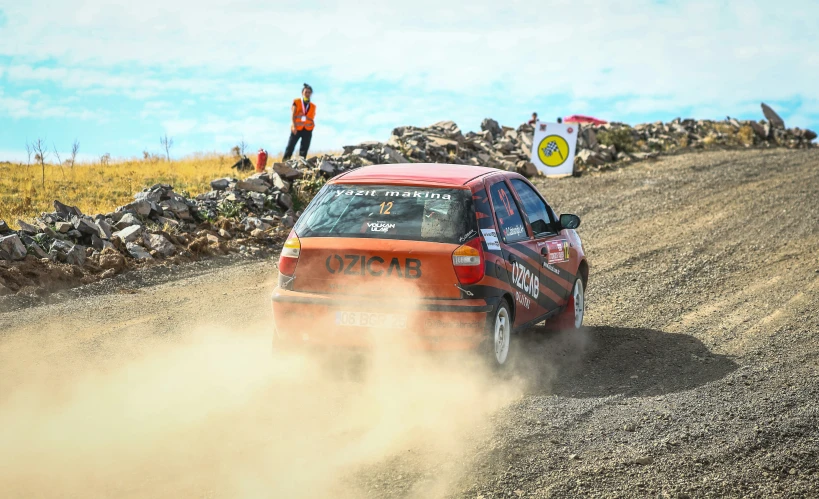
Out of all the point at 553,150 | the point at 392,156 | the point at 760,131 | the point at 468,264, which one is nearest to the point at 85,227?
the point at 468,264

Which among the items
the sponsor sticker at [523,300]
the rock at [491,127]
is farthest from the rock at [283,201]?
the rock at [491,127]

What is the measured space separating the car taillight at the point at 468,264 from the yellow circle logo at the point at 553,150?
18.8 m

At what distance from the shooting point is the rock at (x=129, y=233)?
13031mm

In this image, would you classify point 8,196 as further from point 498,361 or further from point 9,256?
point 498,361

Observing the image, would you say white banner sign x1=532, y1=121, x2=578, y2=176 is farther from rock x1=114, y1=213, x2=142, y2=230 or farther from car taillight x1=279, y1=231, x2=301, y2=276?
car taillight x1=279, y1=231, x2=301, y2=276

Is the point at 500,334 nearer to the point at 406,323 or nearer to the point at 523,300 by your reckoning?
the point at 523,300

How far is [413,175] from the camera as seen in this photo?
6973 mm

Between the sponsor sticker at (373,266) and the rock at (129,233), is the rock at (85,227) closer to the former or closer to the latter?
the rock at (129,233)

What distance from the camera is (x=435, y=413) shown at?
6023 mm

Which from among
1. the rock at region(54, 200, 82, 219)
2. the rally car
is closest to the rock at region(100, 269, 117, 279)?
the rock at region(54, 200, 82, 219)

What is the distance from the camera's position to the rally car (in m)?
6.36

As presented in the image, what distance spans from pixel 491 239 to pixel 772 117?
33871mm

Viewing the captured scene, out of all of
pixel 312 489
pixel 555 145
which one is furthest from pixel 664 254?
pixel 555 145

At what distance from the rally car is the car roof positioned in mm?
16
